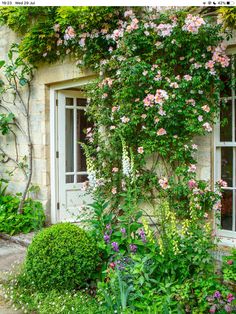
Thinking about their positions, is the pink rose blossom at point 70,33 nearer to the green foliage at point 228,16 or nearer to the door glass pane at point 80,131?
the door glass pane at point 80,131

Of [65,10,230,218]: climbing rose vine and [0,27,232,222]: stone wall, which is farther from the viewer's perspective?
[0,27,232,222]: stone wall

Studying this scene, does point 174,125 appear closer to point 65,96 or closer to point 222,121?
point 222,121

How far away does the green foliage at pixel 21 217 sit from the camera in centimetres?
636

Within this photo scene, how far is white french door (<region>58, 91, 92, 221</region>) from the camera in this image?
21.9 feet

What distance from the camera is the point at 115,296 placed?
3293 mm

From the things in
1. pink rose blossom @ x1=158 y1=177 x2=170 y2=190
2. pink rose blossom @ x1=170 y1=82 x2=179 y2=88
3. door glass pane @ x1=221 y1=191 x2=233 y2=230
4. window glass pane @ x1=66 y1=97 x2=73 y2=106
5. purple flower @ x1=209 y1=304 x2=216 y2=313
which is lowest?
purple flower @ x1=209 y1=304 x2=216 y2=313

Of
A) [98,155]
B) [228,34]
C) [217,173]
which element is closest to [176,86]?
[228,34]

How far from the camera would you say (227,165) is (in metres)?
4.66

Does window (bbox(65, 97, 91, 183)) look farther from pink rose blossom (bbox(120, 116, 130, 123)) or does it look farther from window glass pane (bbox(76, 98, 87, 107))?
pink rose blossom (bbox(120, 116, 130, 123))

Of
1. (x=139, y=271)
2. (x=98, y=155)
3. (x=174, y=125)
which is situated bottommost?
(x=139, y=271)

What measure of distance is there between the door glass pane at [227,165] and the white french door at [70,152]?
8.89ft

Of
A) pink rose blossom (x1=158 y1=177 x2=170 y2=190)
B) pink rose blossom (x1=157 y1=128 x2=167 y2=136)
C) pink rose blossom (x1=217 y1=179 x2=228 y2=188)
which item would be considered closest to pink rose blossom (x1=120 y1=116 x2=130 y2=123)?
pink rose blossom (x1=157 y1=128 x2=167 y2=136)

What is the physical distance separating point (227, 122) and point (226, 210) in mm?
1030

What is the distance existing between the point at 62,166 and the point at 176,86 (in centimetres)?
284
